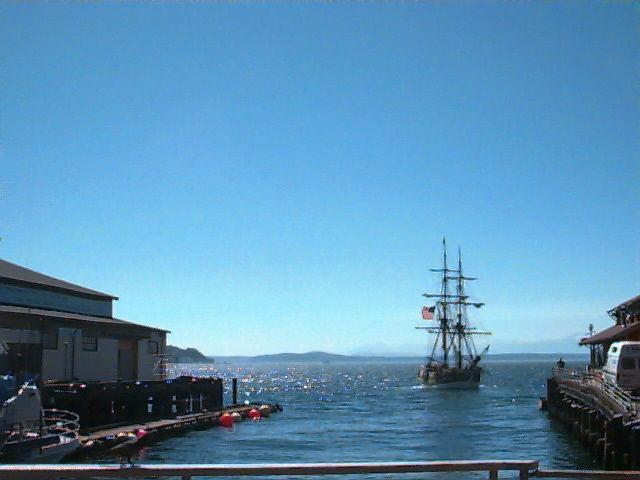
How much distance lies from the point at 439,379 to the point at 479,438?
7634cm

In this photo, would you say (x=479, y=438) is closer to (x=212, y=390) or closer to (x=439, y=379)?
(x=212, y=390)

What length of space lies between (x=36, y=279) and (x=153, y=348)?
11.8 metres

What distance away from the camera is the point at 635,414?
3098 cm

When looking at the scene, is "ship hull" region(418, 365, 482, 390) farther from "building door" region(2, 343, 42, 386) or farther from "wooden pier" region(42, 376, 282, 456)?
"building door" region(2, 343, 42, 386)

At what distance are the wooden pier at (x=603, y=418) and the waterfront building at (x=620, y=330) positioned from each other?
134 inches

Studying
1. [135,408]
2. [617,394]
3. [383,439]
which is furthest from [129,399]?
[617,394]

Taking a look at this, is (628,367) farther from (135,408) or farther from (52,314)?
(52,314)

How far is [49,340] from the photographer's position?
156 ft

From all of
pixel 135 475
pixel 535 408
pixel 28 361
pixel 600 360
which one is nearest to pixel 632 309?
pixel 600 360

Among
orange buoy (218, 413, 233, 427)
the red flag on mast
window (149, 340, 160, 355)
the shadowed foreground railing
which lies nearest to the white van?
orange buoy (218, 413, 233, 427)

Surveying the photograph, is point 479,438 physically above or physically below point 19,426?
below

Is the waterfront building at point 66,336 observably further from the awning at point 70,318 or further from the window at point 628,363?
the window at point 628,363

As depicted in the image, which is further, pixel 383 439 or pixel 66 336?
pixel 383 439

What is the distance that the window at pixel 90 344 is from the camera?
169ft
